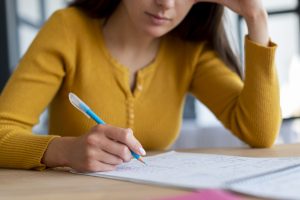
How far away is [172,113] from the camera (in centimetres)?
139

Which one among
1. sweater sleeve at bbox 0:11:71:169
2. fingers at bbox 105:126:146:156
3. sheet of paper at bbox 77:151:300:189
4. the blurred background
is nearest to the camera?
sheet of paper at bbox 77:151:300:189

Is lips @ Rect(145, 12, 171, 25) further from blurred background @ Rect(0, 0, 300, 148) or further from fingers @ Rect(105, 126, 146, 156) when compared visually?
blurred background @ Rect(0, 0, 300, 148)

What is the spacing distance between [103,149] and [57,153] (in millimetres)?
110

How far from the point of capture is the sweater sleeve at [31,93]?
935 mm

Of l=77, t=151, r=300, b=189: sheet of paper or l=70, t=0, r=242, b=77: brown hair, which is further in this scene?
l=70, t=0, r=242, b=77: brown hair

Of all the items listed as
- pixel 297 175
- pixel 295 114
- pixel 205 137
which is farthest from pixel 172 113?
pixel 295 114

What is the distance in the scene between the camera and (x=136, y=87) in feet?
4.30

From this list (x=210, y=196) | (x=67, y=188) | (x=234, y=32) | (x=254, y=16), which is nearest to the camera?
(x=210, y=196)

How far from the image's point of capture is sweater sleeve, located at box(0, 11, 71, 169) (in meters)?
0.93

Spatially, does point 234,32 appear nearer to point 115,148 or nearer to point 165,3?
point 165,3

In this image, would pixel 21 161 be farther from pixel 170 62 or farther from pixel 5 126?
pixel 170 62

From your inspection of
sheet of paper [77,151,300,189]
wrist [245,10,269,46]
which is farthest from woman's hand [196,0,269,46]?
sheet of paper [77,151,300,189]

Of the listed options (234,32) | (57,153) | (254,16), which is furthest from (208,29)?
(234,32)

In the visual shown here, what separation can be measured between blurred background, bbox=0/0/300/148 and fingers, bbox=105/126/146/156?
1.94m
